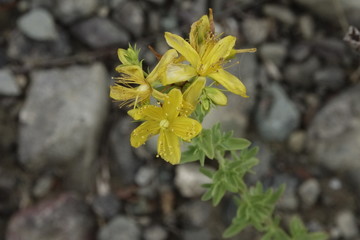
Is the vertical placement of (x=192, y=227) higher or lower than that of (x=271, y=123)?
lower

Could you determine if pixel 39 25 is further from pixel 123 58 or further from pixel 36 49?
pixel 123 58

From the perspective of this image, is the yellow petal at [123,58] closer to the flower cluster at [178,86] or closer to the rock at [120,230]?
the flower cluster at [178,86]

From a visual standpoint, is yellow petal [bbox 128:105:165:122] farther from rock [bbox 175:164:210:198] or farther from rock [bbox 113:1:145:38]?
rock [bbox 113:1:145:38]

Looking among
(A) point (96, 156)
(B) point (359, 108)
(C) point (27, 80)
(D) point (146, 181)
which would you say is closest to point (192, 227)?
(D) point (146, 181)

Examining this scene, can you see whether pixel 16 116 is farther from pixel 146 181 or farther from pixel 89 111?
pixel 146 181

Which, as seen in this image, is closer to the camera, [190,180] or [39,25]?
[190,180]

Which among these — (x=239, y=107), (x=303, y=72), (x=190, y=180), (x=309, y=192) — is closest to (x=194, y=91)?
(x=190, y=180)
